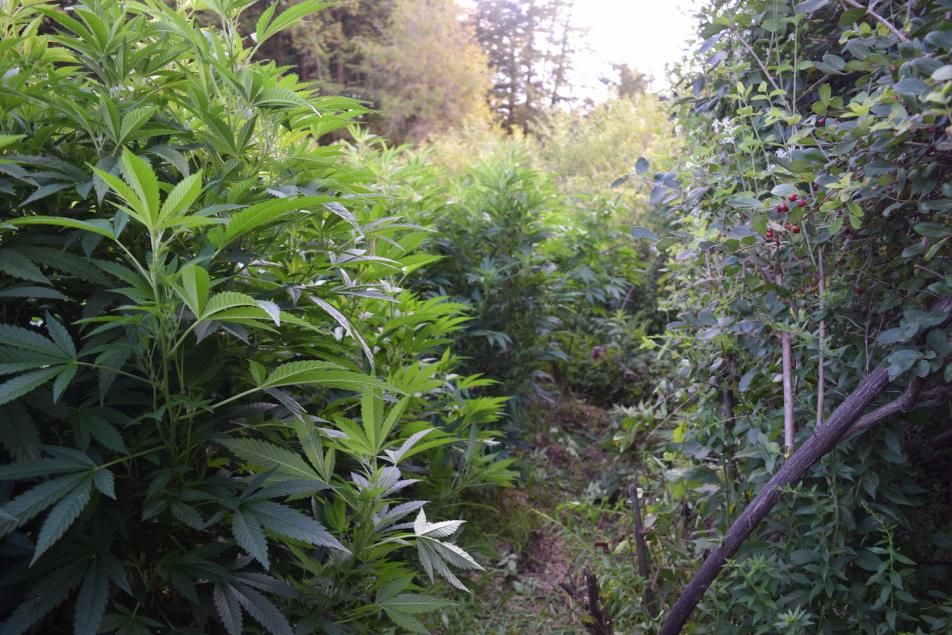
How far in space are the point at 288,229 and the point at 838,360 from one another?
4.54 ft

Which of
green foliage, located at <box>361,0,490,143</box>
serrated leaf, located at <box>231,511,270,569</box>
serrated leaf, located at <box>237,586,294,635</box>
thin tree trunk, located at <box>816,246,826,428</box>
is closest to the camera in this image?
serrated leaf, located at <box>231,511,270,569</box>

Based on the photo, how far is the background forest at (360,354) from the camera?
3.75 feet

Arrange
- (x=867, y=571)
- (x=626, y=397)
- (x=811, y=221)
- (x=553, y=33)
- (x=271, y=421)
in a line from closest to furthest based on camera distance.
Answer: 1. (x=271, y=421)
2. (x=811, y=221)
3. (x=867, y=571)
4. (x=626, y=397)
5. (x=553, y=33)

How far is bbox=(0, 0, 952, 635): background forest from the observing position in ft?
3.75

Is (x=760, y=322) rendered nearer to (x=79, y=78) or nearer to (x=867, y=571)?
(x=867, y=571)

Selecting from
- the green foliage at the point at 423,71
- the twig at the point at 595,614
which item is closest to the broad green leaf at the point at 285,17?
the twig at the point at 595,614

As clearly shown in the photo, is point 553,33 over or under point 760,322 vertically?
over

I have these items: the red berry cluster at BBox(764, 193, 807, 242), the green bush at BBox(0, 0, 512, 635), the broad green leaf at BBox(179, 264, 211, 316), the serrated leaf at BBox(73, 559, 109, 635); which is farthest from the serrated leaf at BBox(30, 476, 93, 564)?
the red berry cluster at BBox(764, 193, 807, 242)

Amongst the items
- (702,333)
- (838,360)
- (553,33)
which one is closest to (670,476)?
(702,333)

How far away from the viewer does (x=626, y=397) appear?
14.5ft

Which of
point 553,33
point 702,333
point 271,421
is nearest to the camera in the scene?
point 271,421

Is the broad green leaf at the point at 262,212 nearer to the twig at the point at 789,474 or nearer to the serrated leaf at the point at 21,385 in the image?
the serrated leaf at the point at 21,385

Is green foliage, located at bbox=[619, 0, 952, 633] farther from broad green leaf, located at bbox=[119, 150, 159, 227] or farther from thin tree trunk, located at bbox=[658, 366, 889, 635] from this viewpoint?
broad green leaf, located at bbox=[119, 150, 159, 227]

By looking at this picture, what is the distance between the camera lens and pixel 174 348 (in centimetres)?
109
